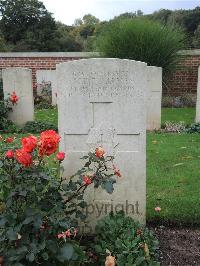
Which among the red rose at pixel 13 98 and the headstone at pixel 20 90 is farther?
the headstone at pixel 20 90

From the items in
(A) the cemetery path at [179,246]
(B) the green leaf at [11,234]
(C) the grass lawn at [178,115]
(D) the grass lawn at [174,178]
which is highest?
(B) the green leaf at [11,234]

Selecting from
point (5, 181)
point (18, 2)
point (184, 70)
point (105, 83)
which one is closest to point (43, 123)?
point (105, 83)

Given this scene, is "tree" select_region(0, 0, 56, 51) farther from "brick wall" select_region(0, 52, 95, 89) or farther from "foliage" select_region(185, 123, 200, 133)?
"foliage" select_region(185, 123, 200, 133)

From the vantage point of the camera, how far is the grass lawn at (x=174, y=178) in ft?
12.9

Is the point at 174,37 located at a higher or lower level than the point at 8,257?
higher

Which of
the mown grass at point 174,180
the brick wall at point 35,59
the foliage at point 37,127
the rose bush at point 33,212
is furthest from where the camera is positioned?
the brick wall at point 35,59

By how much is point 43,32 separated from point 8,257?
91.0 feet

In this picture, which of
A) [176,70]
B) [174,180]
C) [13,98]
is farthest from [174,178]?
[176,70]

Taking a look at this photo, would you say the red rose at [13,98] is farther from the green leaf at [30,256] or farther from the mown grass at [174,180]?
the green leaf at [30,256]

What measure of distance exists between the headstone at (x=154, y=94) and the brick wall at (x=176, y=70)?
5.69m

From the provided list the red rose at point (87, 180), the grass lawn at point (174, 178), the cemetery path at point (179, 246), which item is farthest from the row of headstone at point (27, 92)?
the red rose at point (87, 180)

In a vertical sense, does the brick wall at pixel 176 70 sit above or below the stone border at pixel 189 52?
below

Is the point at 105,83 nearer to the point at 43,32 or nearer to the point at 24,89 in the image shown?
the point at 24,89

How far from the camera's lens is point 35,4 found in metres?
32.0
